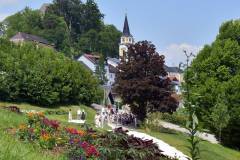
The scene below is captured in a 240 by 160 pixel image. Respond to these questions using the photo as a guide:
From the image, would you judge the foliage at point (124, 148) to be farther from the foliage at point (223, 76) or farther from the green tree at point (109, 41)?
the green tree at point (109, 41)

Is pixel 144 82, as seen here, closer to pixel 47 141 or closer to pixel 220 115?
pixel 220 115

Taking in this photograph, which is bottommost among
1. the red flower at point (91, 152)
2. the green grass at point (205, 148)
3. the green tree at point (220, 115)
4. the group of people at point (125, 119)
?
the green grass at point (205, 148)

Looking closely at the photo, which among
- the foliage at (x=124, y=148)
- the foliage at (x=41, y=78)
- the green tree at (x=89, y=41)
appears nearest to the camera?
the foliage at (x=124, y=148)

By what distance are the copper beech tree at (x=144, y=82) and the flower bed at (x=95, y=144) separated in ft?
85.7

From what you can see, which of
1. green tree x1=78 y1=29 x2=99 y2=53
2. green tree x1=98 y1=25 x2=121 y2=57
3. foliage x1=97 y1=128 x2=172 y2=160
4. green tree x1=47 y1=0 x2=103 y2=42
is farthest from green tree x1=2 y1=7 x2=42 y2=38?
foliage x1=97 y1=128 x2=172 y2=160

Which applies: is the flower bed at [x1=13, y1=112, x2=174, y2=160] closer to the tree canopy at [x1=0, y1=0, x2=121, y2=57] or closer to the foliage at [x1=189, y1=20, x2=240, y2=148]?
the foliage at [x1=189, y1=20, x2=240, y2=148]

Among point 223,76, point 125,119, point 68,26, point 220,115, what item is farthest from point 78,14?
point 220,115

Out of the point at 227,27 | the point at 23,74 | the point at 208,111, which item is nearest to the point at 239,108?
the point at 208,111

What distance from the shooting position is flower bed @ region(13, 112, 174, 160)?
10578 mm

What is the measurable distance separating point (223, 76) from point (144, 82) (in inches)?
296

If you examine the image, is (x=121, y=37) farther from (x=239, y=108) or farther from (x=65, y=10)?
(x=239, y=108)

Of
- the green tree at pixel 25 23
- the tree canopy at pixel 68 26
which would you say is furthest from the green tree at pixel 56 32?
the green tree at pixel 25 23

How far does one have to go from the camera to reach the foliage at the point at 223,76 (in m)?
40.4

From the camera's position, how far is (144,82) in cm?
3966
